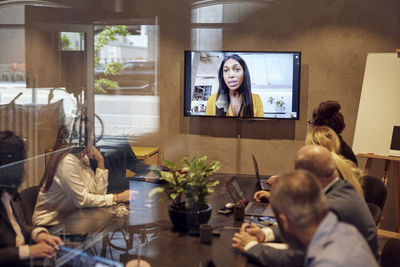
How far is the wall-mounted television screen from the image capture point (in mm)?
5266

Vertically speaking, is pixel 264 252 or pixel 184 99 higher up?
pixel 184 99

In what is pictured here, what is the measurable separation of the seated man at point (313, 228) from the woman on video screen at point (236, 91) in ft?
12.5

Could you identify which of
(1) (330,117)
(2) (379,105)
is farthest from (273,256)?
(2) (379,105)

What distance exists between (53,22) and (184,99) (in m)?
1.66

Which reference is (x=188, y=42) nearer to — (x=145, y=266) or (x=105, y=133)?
(x=105, y=133)

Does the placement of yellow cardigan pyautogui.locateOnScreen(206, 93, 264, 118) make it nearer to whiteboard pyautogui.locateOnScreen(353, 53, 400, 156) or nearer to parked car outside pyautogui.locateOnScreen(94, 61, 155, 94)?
parked car outside pyautogui.locateOnScreen(94, 61, 155, 94)

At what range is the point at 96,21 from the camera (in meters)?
5.02

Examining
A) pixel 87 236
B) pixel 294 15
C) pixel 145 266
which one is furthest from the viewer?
pixel 294 15

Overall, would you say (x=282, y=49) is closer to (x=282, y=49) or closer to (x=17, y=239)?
(x=282, y=49)

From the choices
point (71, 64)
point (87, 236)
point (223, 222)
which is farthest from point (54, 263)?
point (71, 64)

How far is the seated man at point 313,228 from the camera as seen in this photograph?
1.45 m

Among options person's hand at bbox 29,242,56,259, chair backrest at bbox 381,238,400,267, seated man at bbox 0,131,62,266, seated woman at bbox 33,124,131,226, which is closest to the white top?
seated woman at bbox 33,124,131,226

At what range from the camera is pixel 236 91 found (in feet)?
17.7

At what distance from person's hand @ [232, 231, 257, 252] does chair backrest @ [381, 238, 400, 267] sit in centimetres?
63
